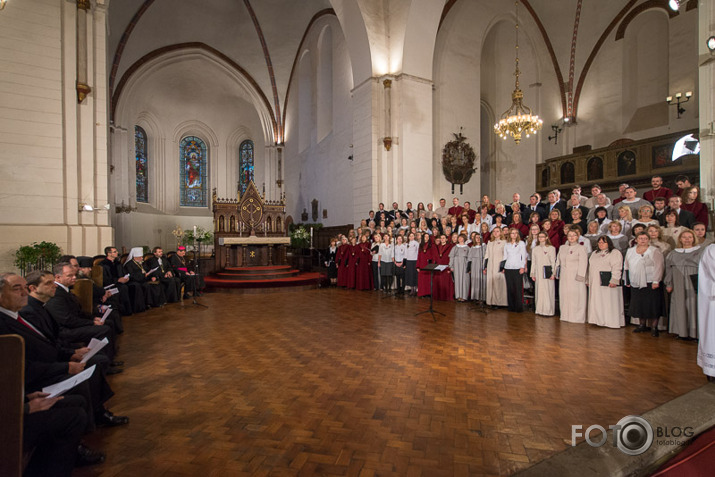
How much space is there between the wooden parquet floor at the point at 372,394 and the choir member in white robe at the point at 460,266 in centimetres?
262

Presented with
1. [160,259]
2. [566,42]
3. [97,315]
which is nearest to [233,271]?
[160,259]

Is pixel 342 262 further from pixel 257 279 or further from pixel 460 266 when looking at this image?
pixel 460 266

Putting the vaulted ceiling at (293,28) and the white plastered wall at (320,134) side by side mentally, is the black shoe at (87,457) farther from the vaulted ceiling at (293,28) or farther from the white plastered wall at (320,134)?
the vaulted ceiling at (293,28)

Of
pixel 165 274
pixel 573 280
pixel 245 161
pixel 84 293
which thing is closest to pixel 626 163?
pixel 573 280

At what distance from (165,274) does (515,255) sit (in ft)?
26.3

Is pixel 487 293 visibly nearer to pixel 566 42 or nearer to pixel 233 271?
pixel 233 271

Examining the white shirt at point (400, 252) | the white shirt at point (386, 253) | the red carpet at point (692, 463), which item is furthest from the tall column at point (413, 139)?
the red carpet at point (692, 463)

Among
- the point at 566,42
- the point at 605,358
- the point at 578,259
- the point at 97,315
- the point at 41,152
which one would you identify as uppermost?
the point at 566,42

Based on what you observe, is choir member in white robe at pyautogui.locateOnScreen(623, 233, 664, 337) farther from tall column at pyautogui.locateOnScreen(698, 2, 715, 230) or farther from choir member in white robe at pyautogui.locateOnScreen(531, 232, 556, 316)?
tall column at pyautogui.locateOnScreen(698, 2, 715, 230)

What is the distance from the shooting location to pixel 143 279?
27.1ft

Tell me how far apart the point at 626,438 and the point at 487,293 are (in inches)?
226

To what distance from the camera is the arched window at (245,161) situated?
25745 millimetres

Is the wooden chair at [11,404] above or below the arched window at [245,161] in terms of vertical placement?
below

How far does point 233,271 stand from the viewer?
12.8 metres
